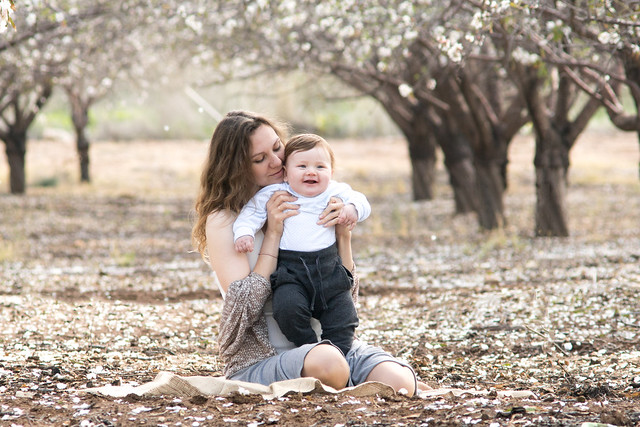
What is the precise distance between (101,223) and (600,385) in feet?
43.1

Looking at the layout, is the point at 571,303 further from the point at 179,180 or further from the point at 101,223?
the point at 179,180

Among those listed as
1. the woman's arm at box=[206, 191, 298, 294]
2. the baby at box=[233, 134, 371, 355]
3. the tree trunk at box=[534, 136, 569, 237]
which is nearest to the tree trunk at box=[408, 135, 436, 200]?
the tree trunk at box=[534, 136, 569, 237]

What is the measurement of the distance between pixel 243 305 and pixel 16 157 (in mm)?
18256

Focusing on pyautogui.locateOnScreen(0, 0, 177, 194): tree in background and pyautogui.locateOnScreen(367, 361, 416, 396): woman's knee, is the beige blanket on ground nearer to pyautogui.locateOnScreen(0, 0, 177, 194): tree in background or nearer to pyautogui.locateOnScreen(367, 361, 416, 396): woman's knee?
pyautogui.locateOnScreen(367, 361, 416, 396): woman's knee

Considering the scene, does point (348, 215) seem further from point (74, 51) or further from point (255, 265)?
point (74, 51)

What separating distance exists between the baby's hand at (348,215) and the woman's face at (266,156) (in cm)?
48

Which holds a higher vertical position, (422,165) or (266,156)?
(266,156)

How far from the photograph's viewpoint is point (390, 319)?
688 centimetres

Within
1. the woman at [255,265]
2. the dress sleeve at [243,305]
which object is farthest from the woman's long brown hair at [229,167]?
the dress sleeve at [243,305]

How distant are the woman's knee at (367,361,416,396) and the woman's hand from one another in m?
0.91

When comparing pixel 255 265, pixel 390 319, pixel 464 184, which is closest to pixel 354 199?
pixel 255 265

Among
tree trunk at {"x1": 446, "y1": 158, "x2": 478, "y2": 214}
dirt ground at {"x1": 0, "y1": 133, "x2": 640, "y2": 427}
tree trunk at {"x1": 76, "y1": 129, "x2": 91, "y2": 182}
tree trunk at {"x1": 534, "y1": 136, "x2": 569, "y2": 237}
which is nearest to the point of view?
dirt ground at {"x1": 0, "y1": 133, "x2": 640, "y2": 427}

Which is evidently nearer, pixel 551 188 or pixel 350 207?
pixel 350 207

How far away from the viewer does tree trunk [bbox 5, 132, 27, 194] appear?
2030 centimetres
